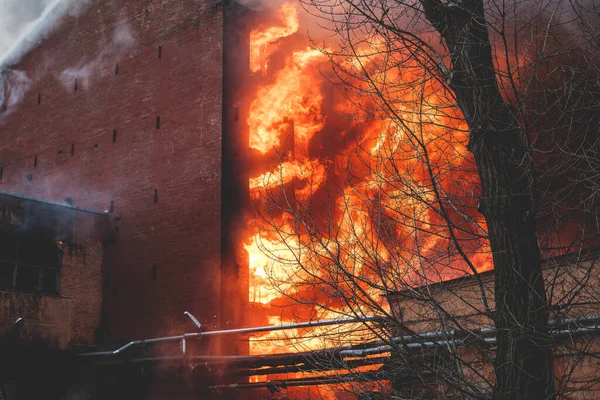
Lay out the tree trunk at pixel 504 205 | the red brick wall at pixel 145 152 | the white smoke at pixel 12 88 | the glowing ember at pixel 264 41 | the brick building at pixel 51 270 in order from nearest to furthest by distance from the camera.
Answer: the tree trunk at pixel 504 205
the brick building at pixel 51 270
the red brick wall at pixel 145 152
the glowing ember at pixel 264 41
the white smoke at pixel 12 88

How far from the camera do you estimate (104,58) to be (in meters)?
20.5

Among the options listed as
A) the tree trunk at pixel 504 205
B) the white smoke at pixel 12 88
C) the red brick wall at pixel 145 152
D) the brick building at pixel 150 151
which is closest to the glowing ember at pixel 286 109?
the brick building at pixel 150 151

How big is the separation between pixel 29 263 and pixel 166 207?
379 cm

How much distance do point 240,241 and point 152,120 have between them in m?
4.93

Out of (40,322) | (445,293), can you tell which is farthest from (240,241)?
(445,293)

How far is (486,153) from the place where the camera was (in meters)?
5.04

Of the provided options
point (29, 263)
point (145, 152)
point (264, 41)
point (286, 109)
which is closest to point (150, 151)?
point (145, 152)

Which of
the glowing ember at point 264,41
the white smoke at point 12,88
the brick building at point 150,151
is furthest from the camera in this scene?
the white smoke at point 12,88

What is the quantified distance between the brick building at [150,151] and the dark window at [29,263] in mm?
1389

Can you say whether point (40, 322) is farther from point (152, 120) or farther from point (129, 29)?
point (129, 29)

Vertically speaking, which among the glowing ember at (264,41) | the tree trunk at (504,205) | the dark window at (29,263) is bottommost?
the tree trunk at (504,205)

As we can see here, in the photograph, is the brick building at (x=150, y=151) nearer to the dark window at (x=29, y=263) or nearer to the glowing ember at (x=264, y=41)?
the glowing ember at (x=264, y=41)

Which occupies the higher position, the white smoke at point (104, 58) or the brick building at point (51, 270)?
the white smoke at point (104, 58)

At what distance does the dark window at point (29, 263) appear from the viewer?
15977 millimetres
